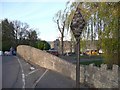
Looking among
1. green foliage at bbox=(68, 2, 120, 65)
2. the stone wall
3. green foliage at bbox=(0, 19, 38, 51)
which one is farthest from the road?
green foliage at bbox=(0, 19, 38, 51)

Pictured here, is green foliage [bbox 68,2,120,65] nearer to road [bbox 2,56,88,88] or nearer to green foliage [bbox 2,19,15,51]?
road [bbox 2,56,88,88]

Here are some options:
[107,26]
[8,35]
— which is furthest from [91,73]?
[8,35]

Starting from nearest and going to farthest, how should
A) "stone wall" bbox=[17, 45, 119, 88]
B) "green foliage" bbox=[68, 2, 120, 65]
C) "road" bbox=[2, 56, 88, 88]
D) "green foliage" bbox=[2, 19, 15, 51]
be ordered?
"stone wall" bbox=[17, 45, 119, 88]
"green foliage" bbox=[68, 2, 120, 65]
"road" bbox=[2, 56, 88, 88]
"green foliage" bbox=[2, 19, 15, 51]

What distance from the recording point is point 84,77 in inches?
544

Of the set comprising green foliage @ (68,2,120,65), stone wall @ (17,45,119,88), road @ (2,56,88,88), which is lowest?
road @ (2,56,88,88)

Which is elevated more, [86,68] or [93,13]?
[93,13]

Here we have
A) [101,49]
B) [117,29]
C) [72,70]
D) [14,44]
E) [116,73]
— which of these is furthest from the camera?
[14,44]

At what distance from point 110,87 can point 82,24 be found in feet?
13.0

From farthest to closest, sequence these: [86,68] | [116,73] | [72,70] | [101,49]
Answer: [72,70] < [86,68] < [101,49] < [116,73]

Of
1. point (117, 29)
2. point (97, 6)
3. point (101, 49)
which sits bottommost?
point (101, 49)

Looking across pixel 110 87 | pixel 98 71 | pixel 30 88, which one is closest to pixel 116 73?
pixel 110 87

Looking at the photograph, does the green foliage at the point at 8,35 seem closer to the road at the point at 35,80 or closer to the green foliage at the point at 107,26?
the road at the point at 35,80

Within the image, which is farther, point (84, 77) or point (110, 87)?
point (84, 77)

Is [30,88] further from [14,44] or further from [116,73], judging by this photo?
[14,44]
